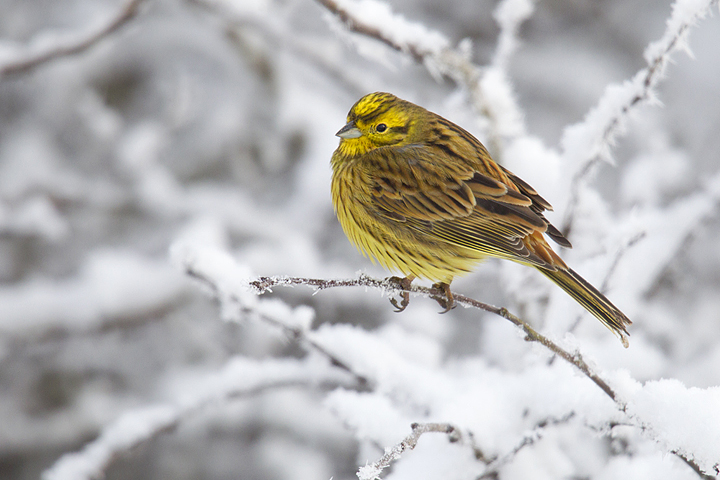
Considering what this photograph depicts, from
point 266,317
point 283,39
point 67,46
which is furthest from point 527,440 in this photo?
point 67,46

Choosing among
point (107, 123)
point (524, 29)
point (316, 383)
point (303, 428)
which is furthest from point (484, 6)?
point (316, 383)

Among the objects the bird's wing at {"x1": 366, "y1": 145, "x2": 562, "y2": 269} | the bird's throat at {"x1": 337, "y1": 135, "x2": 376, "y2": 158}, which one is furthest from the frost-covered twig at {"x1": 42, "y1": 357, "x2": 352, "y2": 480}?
the bird's throat at {"x1": 337, "y1": 135, "x2": 376, "y2": 158}

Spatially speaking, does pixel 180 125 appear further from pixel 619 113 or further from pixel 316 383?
pixel 619 113

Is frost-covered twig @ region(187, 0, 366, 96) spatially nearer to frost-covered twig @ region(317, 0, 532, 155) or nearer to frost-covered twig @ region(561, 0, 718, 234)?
frost-covered twig @ region(317, 0, 532, 155)

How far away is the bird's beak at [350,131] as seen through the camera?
112 inches

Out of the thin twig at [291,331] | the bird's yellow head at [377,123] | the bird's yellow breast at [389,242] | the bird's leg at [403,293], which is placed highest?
the bird's yellow head at [377,123]

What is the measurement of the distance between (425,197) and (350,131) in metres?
0.43

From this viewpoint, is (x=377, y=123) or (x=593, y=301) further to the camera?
(x=377, y=123)

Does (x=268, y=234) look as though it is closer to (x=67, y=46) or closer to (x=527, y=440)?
(x=67, y=46)

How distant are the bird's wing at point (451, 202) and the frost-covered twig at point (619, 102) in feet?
0.86

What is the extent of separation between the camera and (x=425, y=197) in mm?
2943

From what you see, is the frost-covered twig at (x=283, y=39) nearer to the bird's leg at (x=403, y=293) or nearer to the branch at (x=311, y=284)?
the bird's leg at (x=403, y=293)

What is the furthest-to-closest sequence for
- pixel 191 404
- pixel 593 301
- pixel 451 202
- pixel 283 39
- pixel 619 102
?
1. pixel 283 39
2. pixel 191 404
3. pixel 451 202
4. pixel 619 102
5. pixel 593 301

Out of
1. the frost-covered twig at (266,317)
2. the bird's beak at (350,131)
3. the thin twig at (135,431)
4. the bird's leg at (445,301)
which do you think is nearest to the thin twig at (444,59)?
the bird's beak at (350,131)
